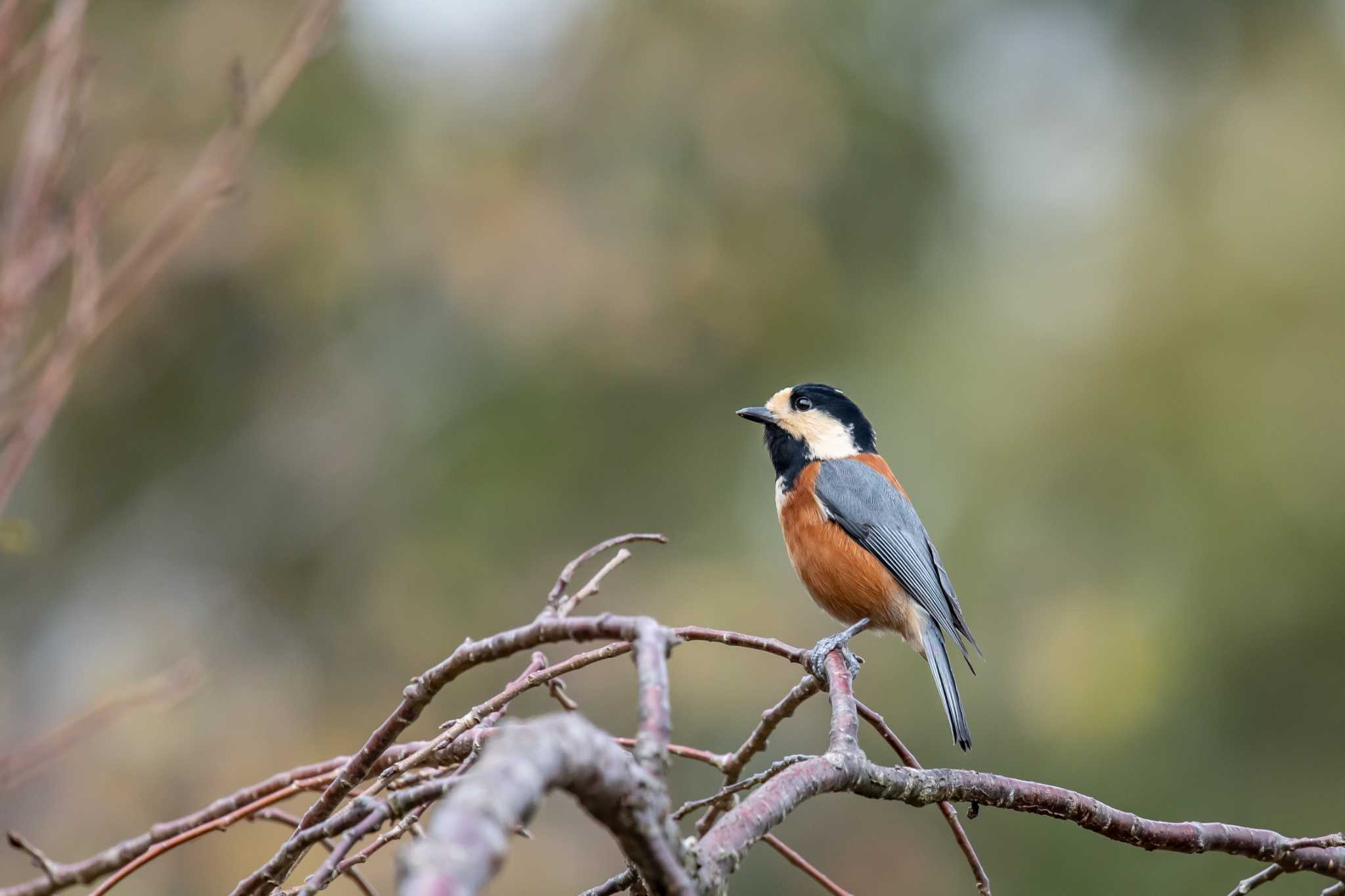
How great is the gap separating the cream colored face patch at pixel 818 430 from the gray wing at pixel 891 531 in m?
0.15

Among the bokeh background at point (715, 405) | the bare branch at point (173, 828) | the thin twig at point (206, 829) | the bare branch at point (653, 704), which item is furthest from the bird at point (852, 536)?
the bokeh background at point (715, 405)

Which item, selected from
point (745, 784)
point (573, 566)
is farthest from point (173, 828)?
point (745, 784)

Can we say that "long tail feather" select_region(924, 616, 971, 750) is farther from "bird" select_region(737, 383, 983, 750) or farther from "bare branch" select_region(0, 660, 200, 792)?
"bare branch" select_region(0, 660, 200, 792)

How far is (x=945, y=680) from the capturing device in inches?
161

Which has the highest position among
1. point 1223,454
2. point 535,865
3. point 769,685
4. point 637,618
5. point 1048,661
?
point 1223,454

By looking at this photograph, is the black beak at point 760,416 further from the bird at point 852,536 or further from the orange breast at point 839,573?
the orange breast at point 839,573

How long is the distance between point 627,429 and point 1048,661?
382 centimetres

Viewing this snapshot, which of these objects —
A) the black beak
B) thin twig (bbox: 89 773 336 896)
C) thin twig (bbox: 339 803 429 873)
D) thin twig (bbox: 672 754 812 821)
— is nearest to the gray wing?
the black beak

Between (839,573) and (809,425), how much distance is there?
0.74 metres

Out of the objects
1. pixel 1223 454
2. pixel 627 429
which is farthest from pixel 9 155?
pixel 1223 454

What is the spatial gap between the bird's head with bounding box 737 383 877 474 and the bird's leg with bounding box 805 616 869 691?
0.73m

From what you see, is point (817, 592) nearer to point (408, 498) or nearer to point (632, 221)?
point (632, 221)

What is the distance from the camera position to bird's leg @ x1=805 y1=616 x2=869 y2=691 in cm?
213

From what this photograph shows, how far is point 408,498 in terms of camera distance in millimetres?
11000
